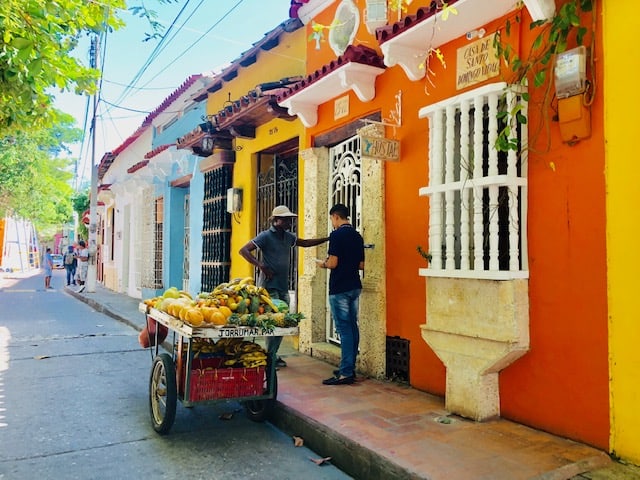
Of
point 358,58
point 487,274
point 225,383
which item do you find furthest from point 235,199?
point 487,274

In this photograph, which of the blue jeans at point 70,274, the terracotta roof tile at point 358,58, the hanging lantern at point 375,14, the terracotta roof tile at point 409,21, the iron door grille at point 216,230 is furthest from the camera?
the blue jeans at point 70,274

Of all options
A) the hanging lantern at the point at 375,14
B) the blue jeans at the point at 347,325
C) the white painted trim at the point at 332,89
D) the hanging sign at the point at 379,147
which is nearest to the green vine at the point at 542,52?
the hanging sign at the point at 379,147

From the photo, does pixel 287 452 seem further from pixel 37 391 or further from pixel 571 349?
pixel 37 391

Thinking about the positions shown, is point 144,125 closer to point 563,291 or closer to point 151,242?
point 151,242

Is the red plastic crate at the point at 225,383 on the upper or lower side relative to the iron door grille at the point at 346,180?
lower

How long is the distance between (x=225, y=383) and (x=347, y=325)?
1545 mm

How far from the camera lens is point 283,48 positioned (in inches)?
328

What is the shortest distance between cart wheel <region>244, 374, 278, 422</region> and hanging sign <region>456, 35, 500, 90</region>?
309 centimetres

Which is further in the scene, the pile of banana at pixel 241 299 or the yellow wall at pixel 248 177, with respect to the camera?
the yellow wall at pixel 248 177

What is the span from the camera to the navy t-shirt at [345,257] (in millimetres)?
5281

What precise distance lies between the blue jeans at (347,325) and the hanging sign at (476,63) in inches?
89.9

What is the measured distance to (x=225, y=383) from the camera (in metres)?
4.22

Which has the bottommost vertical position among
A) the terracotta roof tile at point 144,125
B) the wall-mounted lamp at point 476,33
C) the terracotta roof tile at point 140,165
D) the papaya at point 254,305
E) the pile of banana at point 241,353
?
the pile of banana at point 241,353

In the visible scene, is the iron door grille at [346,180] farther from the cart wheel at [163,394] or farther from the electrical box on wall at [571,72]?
the electrical box on wall at [571,72]
